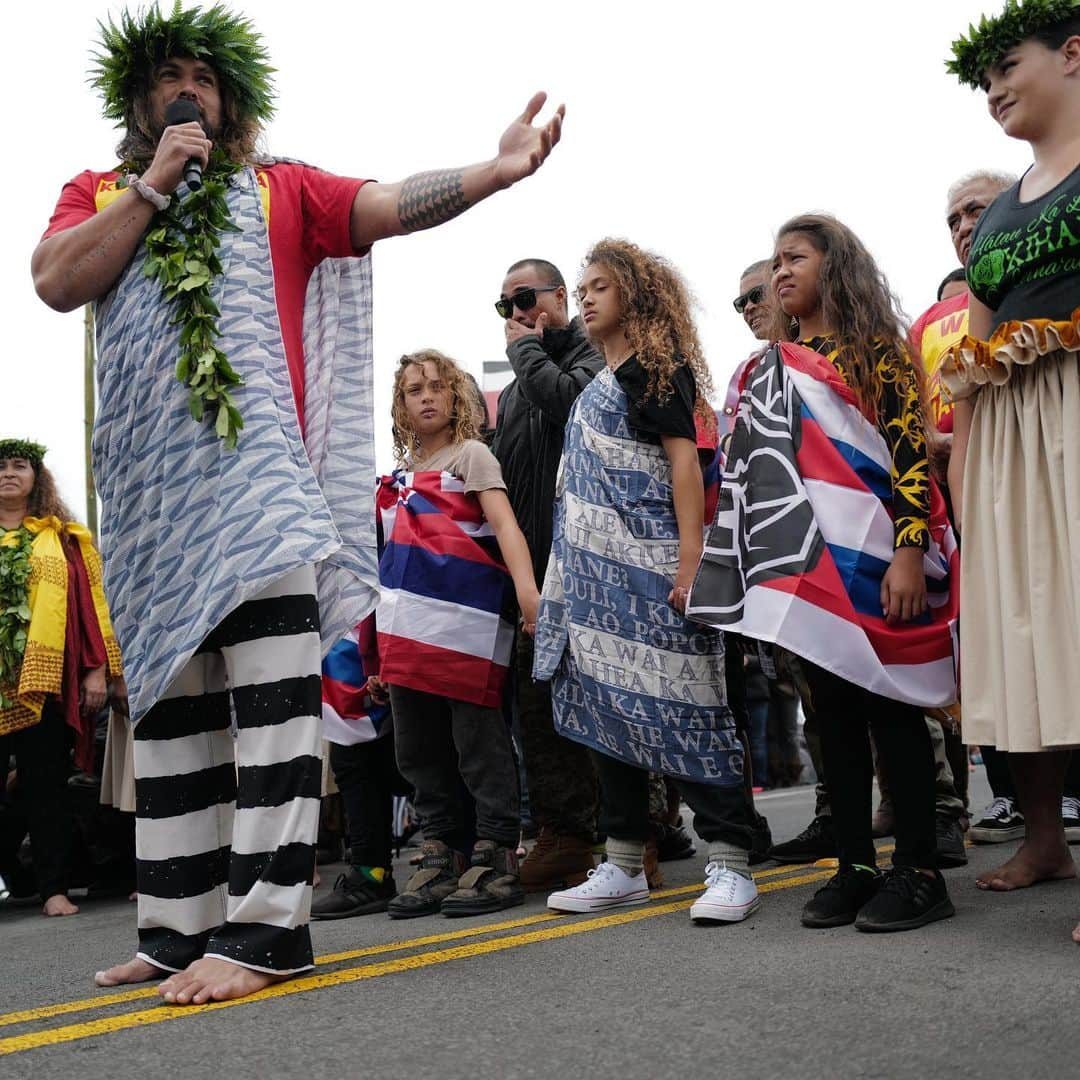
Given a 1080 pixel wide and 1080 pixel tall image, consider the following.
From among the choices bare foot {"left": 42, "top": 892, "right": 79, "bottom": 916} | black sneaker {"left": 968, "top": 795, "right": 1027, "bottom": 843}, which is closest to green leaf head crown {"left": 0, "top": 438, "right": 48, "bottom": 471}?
bare foot {"left": 42, "top": 892, "right": 79, "bottom": 916}

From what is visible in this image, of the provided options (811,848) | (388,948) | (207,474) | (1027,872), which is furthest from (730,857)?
(207,474)

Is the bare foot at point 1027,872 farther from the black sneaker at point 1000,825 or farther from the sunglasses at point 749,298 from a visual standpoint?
the sunglasses at point 749,298

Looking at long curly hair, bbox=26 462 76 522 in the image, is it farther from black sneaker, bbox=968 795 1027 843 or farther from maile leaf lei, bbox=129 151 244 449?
black sneaker, bbox=968 795 1027 843

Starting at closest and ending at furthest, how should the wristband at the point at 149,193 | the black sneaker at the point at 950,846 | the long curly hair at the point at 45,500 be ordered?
the wristband at the point at 149,193 < the black sneaker at the point at 950,846 < the long curly hair at the point at 45,500

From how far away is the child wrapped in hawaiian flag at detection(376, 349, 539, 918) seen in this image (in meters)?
4.21

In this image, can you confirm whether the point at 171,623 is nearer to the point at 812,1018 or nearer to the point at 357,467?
the point at 357,467

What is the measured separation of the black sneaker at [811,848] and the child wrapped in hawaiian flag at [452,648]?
3.48 ft

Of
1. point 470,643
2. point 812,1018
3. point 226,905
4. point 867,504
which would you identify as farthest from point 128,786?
point 812,1018

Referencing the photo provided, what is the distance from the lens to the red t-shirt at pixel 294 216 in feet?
10.7

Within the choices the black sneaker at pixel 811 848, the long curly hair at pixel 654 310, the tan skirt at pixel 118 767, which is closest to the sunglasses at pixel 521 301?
the long curly hair at pixel 654 310

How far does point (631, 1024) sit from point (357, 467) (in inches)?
60.9

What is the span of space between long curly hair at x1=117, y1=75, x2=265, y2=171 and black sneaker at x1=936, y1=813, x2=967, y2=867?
2.73m

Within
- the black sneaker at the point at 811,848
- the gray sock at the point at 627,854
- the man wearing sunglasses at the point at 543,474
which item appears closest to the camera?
the gray sock at the point at 627,854

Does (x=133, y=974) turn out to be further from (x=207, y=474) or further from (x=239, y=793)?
(x=207, y=474)
